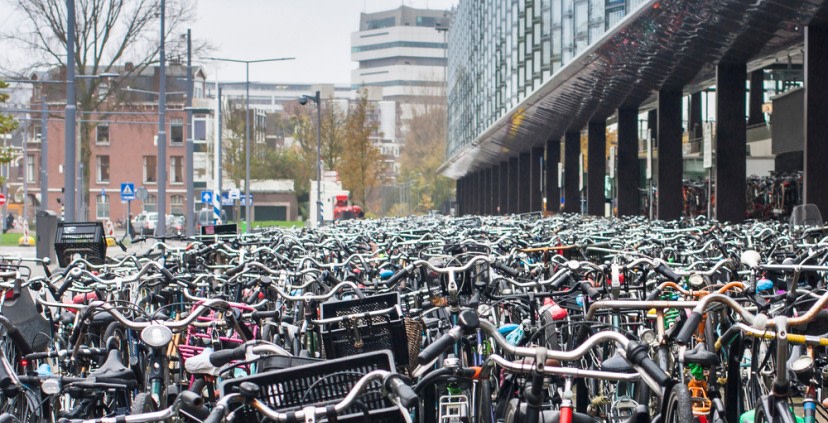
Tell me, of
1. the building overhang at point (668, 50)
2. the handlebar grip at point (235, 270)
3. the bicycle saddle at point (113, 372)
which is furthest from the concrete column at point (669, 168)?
the bicycle saddle at point (113, 372)

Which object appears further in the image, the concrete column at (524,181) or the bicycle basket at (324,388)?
the concrete column at (524,181)

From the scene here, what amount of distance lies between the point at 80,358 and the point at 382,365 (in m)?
2.55

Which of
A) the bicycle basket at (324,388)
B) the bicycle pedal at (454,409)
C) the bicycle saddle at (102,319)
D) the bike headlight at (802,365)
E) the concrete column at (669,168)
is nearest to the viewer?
the bicycle basket at (324,388)

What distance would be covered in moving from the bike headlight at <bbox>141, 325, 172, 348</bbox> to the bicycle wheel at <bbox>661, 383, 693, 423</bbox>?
163cm

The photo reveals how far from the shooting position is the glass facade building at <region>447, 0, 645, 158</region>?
1151 inches

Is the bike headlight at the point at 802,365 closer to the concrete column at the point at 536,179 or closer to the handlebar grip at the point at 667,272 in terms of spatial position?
the handlebar grip at the point at 667,272

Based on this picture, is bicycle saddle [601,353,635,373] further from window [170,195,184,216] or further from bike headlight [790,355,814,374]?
window [170,195,184,216]

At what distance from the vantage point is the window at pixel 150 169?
89188mm

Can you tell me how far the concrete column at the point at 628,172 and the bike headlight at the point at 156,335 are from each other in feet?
90.1

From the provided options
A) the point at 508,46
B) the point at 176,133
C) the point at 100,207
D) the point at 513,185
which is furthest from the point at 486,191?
the point at 100,207

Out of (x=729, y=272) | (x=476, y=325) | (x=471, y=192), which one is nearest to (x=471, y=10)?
(x=471, y=192)

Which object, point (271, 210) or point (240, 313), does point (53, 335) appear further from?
point (271, 210)

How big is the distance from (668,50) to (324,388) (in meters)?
20.0

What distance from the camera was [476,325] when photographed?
156 inches
